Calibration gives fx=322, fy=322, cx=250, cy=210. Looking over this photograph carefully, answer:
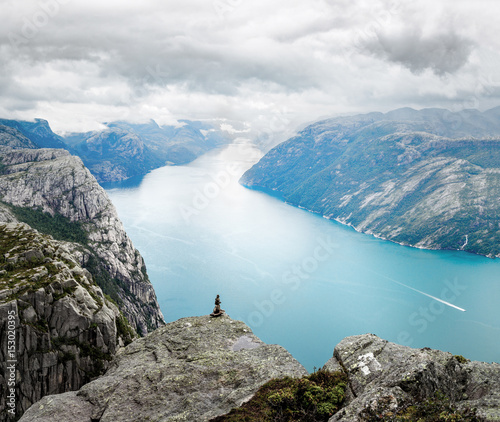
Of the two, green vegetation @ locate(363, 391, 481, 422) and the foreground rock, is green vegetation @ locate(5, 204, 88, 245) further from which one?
green vegetation @ locate(363, 391, 481, 422)

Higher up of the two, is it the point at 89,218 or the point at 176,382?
the point at 176,382

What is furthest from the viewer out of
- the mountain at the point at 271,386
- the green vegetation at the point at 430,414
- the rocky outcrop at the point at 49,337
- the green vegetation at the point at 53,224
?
the green vegetation at the point at 53,224

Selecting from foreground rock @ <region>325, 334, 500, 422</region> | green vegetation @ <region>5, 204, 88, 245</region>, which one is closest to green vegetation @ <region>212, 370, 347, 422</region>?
foreground rock @ <region>325, 334, 500, 422</region>

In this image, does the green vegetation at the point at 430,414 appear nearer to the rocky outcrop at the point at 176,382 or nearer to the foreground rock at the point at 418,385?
the foreground rock at the point at 418,385

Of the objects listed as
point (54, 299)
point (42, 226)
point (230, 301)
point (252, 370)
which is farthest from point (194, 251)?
point (252, 370)

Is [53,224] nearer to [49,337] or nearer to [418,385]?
[49,337]

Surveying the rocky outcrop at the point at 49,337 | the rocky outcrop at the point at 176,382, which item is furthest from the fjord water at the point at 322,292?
the rocky outcrop at the point at 176,382

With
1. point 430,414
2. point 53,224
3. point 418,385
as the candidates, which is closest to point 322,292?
point 53,224

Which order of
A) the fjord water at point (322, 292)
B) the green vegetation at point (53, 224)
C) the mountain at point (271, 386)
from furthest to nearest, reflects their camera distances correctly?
the green vegetation at point (53, 224) → the fjord water at point (322, 292) → the mountain at point (271, 386)
